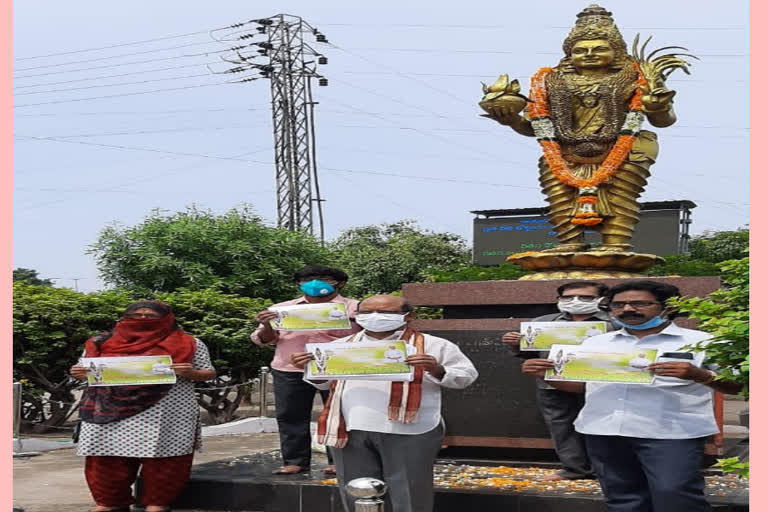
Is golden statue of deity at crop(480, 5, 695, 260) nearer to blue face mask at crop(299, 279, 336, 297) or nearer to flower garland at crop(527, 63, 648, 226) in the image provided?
flower garland at crop(527, 63, 648, 226)

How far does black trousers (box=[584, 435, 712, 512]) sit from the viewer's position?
528 centimetres

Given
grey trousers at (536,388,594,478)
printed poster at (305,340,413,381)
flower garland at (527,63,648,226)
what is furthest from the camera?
flower garland at (527,63,648,226)

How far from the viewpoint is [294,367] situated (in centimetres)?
764

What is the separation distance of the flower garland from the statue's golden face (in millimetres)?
273

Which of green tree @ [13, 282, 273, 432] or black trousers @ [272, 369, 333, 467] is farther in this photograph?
green tree @ [13, 282, 273, 432]

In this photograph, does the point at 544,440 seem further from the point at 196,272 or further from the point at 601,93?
the point at 196,272

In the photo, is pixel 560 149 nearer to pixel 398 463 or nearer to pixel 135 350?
pixel 135 350

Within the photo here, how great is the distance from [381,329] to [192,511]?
251 centimetres

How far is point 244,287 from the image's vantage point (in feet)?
79.9

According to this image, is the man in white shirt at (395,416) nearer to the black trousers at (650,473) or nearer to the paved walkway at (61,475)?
the black trousers at (650,473)

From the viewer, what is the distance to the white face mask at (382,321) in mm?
5926

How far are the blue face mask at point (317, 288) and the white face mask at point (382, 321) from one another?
5.29ft

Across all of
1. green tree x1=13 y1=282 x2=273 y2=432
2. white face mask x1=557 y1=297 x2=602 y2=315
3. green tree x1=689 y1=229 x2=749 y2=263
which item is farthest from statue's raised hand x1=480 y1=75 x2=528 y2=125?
green tree x1=689 y1=229 x2=749 y2=263

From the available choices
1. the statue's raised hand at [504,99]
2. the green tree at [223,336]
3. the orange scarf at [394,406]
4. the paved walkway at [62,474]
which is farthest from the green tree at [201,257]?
the orange scarf at [394,406]
